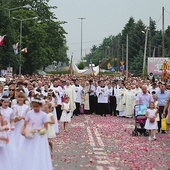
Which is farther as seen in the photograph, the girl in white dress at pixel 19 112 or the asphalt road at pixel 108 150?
the asphalt road at pixel 108 150

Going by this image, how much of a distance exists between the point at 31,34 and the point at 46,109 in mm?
62086

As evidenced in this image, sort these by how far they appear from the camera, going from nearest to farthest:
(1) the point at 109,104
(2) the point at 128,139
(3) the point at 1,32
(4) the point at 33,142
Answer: (4) the point at 33,142
(2) the point at 128,139
(1) the point at 109,104
(3) the point at 1,32

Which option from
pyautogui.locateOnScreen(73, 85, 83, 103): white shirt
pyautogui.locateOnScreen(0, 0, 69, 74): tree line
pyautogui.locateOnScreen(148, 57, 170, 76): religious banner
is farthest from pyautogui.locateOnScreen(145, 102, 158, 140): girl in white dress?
pyautogui.locateOnScreen(0, 0, 69, 74): tree line

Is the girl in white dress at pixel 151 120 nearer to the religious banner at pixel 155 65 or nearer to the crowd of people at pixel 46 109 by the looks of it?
the crowd of people at pixel 46 109

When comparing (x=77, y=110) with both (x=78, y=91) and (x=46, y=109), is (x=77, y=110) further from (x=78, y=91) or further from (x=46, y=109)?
(x=46, y=109)

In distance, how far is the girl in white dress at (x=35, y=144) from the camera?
997 cm

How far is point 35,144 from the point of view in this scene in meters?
10.1

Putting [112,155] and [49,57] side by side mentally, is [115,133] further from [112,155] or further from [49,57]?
[49,57]

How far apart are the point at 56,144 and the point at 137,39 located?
93.3 meters

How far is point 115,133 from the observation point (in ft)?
63.9

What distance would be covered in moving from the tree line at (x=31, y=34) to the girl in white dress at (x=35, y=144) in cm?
4548

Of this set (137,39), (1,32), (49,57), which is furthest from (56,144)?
(137,39)

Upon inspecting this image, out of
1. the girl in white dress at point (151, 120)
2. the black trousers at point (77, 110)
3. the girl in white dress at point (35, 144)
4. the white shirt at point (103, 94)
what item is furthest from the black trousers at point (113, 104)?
the girl in white dress at point (35, 144)

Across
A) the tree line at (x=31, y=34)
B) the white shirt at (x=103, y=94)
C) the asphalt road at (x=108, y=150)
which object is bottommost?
the asphalt road at (x=108, y=150)
